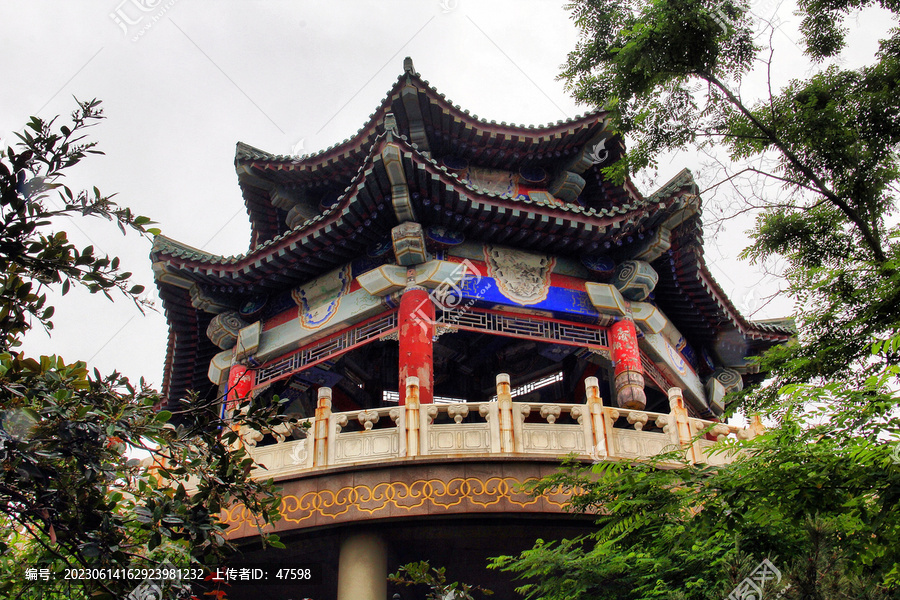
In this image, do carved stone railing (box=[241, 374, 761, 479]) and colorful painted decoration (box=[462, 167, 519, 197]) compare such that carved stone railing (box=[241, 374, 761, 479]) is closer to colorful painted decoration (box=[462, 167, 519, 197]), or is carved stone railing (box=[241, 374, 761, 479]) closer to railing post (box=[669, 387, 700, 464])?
railing post (box=[669, 387, 700, 464])

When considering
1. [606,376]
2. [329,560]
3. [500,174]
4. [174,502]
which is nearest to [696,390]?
[606,376]

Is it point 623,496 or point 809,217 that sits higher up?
point 809,217

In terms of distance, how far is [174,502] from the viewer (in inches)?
185

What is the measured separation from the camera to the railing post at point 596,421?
32.0ft

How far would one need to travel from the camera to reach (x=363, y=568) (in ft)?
30.9

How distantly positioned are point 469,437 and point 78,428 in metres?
6.05

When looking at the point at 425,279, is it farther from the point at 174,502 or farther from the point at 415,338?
the point at 174,502

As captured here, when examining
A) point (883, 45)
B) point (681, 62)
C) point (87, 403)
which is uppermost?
point (883, 45)

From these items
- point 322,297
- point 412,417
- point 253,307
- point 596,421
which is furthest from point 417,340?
point 253,307

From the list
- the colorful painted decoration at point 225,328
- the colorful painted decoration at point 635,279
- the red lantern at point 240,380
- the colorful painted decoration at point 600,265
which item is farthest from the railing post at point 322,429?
the colorful painted decoration at point 635,279

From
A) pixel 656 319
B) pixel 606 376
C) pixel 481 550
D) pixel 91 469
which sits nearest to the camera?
pixel 91 469

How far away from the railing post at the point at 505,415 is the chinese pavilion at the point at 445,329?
0.03m

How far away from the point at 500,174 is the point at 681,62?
22.8 ft

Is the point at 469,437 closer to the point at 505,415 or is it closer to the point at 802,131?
the point at 505,415
